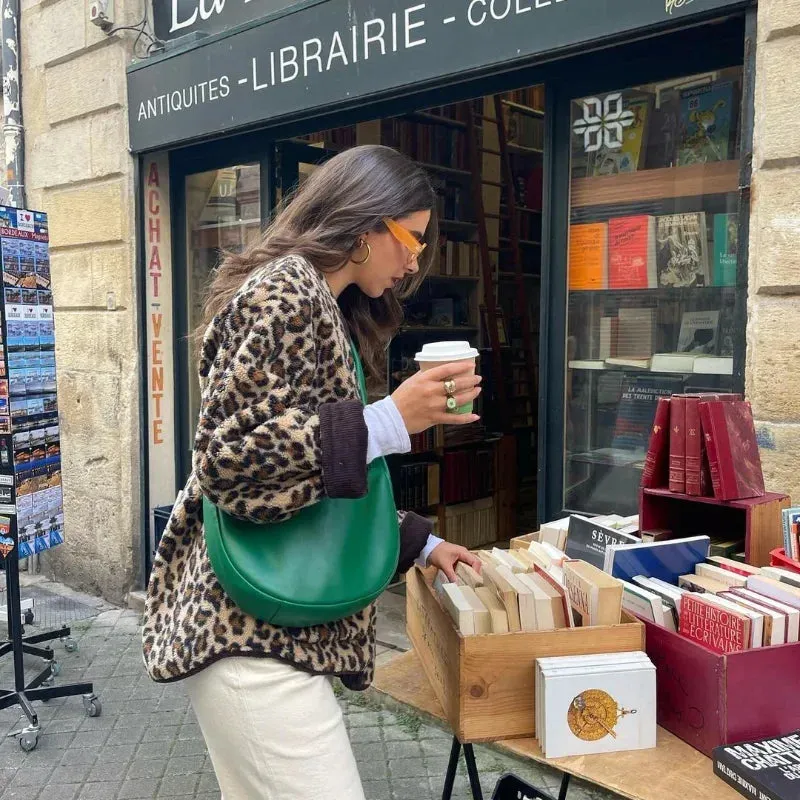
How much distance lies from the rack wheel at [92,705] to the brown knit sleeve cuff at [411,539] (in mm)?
2505

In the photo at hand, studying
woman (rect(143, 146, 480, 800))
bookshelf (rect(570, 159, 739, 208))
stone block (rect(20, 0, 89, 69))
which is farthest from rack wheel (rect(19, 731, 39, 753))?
stone block (rect(20, 0, 89, 69))

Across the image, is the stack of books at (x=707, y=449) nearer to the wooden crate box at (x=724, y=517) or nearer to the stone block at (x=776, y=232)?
the wooden crate box at (x=724, y=517)

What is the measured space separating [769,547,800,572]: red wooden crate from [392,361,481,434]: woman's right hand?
35.5 inches

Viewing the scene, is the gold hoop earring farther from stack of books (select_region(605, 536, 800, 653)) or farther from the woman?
stack of books (select_region(605, 536, 800, 653))

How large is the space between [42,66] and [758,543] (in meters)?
5.58

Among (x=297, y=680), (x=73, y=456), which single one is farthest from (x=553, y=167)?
(x=73, y=456)

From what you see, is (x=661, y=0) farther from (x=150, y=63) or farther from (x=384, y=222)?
(x=150, y=63)

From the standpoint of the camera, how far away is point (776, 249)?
8.91ft

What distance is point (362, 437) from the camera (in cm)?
149

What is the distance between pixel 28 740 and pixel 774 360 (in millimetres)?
3339

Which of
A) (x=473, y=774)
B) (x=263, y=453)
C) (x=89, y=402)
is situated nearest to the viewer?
(x=263, y=453)

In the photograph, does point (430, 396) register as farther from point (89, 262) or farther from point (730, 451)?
point (89, 262)

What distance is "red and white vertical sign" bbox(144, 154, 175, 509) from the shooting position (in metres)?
5.33

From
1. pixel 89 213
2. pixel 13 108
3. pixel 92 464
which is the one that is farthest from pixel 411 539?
pixel 13 108
